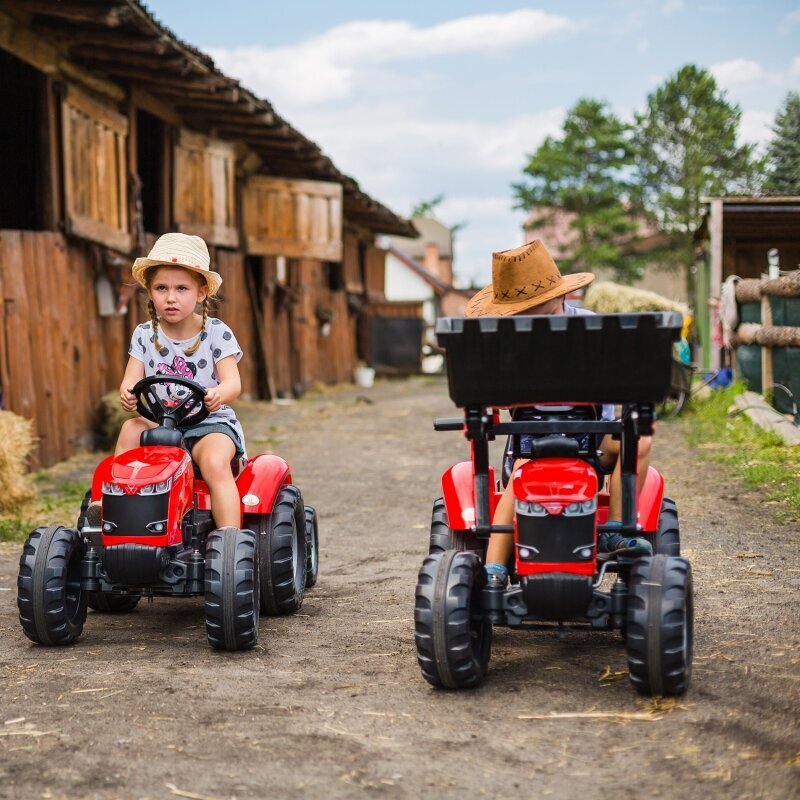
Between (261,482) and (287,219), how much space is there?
12427 mm

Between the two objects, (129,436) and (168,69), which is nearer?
(129,436)

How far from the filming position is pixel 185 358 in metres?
4.61

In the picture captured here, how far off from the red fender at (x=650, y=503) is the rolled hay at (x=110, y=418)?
7594mm

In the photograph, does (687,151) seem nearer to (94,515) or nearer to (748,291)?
(748,291)

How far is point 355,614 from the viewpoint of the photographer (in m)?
4.67

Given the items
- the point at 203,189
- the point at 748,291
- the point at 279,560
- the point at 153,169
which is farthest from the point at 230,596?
the point at 153,169

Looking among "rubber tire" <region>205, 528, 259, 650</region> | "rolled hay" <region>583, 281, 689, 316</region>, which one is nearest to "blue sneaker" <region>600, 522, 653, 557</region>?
"rubber tire" <region>205, 528, 259, 650</region>

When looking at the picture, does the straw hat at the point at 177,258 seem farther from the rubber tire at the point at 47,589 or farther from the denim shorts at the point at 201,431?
the rubber tire at the point at 47,589

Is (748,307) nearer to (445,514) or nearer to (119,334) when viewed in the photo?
(119,334)

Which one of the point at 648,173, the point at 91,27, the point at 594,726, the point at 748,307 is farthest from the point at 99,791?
the point at 648,173

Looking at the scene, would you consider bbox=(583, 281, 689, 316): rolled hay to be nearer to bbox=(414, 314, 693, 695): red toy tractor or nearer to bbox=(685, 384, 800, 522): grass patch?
bbox=(685, 384, 800, 522): grass patch

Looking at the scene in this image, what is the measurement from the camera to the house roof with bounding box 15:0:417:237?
930 cm

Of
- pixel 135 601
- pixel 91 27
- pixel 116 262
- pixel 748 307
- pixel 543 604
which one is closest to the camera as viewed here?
pixel 543 604

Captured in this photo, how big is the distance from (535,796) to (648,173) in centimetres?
4977
